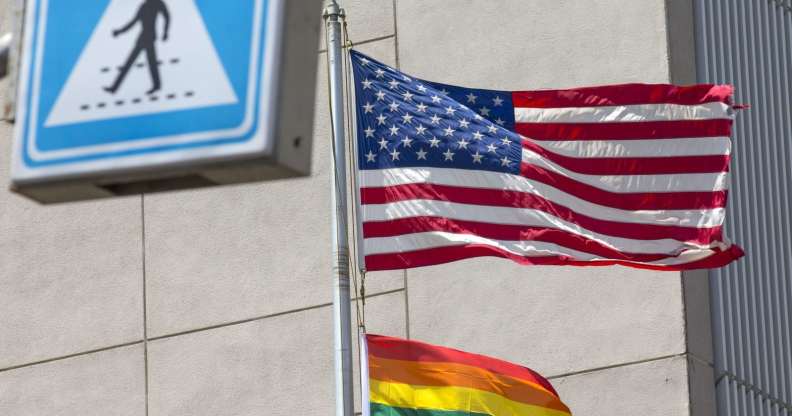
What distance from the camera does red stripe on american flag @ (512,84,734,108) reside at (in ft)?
38.2

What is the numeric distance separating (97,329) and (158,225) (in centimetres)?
110

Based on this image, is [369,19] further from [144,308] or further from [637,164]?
[637,164]

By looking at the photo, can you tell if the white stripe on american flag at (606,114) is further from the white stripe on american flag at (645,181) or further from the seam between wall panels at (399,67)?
the seam between wall panels at (399,67)

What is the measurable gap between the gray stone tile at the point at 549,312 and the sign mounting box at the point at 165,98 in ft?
31.7

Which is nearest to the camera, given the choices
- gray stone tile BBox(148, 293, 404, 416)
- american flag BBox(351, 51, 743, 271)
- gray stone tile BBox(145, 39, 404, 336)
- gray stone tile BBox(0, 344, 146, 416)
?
american flag BBox(351, 51, 743, 271)

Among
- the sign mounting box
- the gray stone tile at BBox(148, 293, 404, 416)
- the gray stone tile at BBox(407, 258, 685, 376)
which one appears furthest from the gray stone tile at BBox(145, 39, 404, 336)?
the sign mounting box

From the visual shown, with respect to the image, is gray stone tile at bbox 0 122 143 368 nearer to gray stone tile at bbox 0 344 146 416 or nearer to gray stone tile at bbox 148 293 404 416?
gray stone tile at bbox 0 344 146 416

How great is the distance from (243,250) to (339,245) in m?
4.57

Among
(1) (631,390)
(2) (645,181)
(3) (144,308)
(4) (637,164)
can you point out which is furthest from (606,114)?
(3) (144,308)

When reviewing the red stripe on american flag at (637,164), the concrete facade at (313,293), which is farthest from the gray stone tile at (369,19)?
the red stripe on american flag at (637,164)

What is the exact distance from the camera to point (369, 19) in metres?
15.3

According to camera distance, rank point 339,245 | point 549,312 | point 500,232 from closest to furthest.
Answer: point 339,245
point 500,232
point 549,312

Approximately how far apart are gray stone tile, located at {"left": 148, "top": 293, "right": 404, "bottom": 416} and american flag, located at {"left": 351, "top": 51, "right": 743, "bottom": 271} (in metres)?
3.15

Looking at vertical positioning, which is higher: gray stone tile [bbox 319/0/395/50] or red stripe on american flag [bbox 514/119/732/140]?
gray stone tile [bbox 319/0/395/50]
